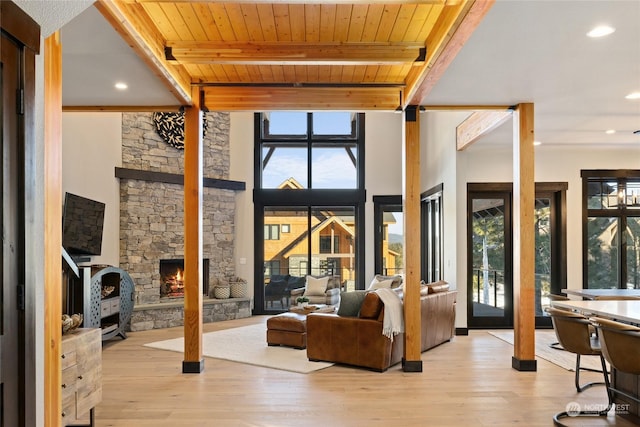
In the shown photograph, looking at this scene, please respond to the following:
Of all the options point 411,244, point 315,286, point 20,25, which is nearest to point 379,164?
point 315,286

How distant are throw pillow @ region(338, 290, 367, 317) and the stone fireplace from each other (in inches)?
149

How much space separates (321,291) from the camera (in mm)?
9234

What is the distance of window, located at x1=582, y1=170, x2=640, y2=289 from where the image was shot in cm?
812

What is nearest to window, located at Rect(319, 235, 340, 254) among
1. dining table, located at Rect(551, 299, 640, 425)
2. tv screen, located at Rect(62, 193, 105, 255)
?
tv screen, located at Rect(62, 193, 105, 255)

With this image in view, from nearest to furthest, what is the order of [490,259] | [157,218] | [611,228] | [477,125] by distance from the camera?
[477,125]
[490,259]
[611,228]
[157,218]


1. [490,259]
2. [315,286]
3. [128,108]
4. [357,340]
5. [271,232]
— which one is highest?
[128,108]

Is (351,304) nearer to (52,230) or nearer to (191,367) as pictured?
(191,367)

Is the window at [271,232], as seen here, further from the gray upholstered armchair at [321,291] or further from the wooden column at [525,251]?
the wooden column at [525,251]

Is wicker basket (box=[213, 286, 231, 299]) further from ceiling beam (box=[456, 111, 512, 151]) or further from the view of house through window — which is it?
ceiling beam (box=[456, 111, 512, 151])

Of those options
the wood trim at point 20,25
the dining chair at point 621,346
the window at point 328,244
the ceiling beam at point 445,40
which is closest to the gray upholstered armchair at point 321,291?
the window at point 328,244

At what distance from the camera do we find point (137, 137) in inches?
327

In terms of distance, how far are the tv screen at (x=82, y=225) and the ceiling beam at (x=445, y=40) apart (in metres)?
4.40

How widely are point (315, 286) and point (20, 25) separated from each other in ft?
25.0

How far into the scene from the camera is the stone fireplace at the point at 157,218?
8117mm
